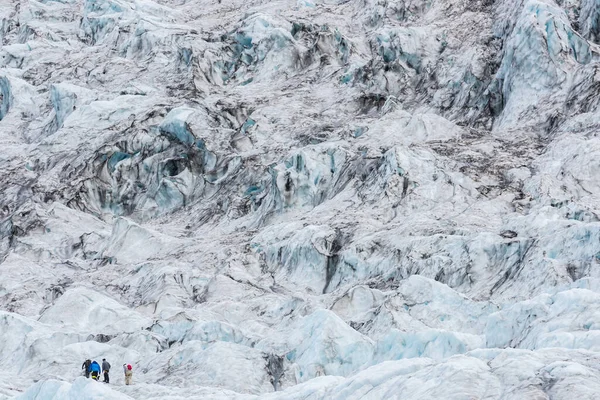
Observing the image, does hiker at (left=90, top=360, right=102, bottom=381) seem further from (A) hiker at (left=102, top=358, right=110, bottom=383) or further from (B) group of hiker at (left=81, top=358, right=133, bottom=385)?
(A) hiker at (left=102, top=358, right=110, bottom=383)

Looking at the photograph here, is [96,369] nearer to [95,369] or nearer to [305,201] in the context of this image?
[95,369]

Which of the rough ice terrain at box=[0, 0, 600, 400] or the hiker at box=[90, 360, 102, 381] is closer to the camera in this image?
the rough ice terrain at box=[0, 0, 600, 400]

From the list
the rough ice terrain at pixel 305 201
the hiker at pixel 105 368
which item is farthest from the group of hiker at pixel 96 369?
the rough ice terrain at pixel 305 201

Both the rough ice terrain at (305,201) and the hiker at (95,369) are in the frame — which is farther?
the hiker at (95,369)

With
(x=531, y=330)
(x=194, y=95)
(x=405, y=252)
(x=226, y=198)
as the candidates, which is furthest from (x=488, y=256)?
(x=194, y=95)

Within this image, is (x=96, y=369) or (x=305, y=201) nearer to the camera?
(x=96, y=369)

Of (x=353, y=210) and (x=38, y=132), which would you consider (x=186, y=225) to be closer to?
(x=353, y=210)

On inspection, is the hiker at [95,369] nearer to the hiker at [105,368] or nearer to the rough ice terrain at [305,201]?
the hiker at [105,368]

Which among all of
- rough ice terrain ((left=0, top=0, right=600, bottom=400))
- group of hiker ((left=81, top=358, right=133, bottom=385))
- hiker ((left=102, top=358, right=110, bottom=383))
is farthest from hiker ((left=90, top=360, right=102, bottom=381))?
→ rough ice terrain ((left=0, top=0, right=600, bottom=400))

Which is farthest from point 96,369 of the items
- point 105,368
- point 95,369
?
point 105,368
